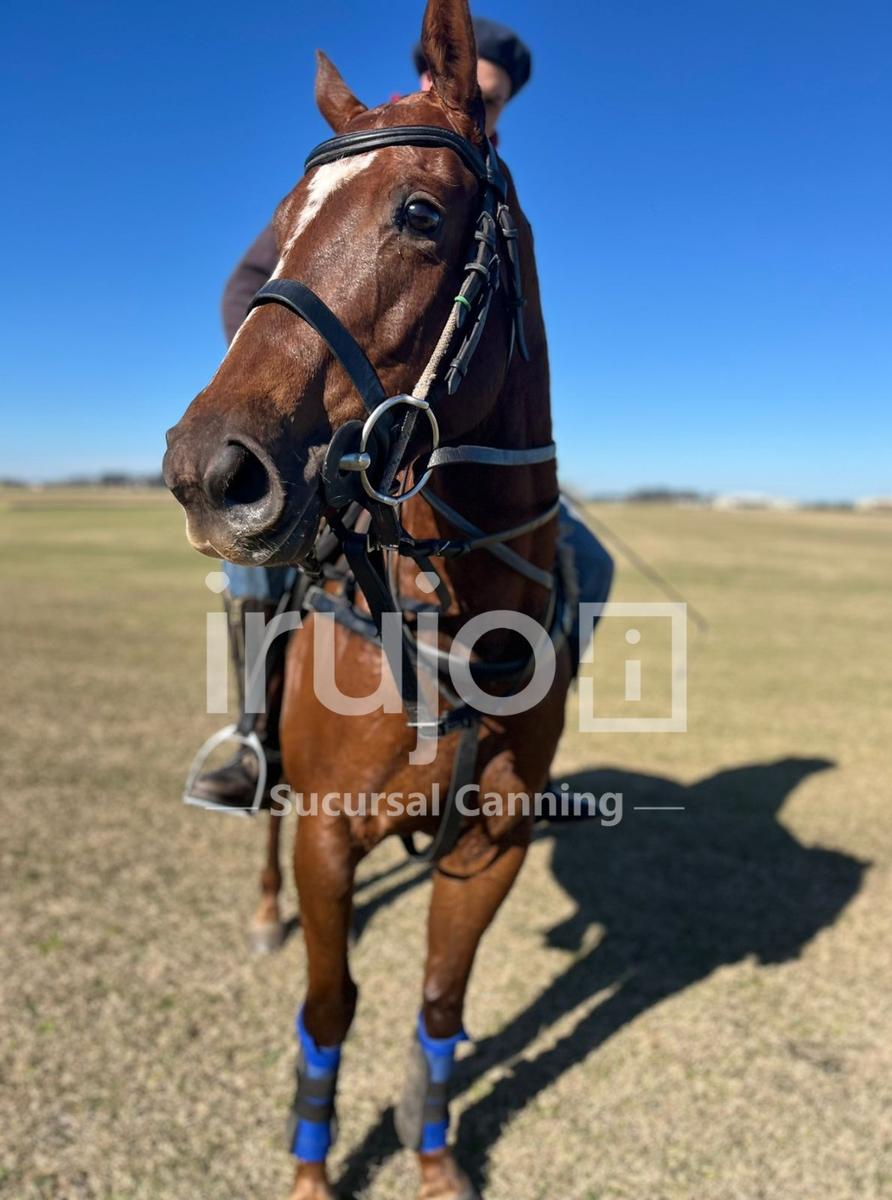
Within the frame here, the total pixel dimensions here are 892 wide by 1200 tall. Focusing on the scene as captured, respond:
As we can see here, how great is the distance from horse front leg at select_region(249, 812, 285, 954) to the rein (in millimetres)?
2697

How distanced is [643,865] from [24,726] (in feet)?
20.1

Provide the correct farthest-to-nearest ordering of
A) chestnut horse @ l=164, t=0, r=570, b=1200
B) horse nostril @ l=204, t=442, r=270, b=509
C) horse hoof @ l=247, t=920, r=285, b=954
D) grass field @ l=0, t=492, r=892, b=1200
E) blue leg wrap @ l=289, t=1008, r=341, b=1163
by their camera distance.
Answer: horse hoof @ l=247, t=920, r=285, b=954 → grass field @ l=0, t=492, r=892, b=1200 → blue leg wrap @ l=289, t=1008, r=341, b=1163 → chestnut horse @ l=164, t=0, r=570, b=1200 → horse nostril @ l=204, t=442, r=270, b=509

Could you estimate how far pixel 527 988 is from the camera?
439 centimetres

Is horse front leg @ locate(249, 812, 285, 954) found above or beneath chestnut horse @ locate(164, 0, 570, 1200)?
beneath

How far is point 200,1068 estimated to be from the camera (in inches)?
142

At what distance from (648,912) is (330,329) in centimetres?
452

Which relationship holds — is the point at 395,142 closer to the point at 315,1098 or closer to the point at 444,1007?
the point at 444,1007

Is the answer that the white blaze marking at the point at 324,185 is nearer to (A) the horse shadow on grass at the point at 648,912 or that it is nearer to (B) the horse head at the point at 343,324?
(B) the horse head at the point at 343,324

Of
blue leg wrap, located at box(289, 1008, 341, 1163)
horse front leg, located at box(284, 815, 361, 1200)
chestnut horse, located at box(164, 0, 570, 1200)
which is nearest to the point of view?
chestnut horse, located at box(164, 0, 570, 1200)

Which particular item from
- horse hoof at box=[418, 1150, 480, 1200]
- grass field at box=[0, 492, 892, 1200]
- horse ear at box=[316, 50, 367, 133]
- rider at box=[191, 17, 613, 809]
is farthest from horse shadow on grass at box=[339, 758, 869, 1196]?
horse ear at box=[316, 50, 367, 133]

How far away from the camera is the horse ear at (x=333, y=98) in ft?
7.74

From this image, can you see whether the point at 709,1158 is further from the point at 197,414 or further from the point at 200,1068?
the point at 197,414

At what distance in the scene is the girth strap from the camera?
1715 mm

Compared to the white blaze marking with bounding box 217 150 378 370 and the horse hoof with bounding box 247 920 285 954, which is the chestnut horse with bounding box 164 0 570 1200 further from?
the horse hoof with bounding box 247 920 285 954
